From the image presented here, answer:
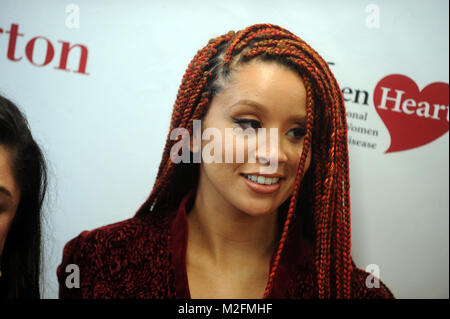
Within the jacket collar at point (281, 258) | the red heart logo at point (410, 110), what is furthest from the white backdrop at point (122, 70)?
the jacket collar at point (281, 258)

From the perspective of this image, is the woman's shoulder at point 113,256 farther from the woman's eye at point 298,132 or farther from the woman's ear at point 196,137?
the woman's eye at point 298,132

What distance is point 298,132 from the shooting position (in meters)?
0.93

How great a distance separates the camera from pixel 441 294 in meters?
1.29

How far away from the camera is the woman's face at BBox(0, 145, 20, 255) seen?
2.63 ft

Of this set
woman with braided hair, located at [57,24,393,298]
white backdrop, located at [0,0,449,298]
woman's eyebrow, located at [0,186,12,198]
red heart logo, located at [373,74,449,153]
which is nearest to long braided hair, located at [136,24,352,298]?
woman with braided hair, located at [57,24,393,298]

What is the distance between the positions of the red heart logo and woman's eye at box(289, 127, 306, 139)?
0.38m

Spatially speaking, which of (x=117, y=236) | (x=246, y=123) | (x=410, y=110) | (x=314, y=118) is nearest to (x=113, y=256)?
(x=117, y=236)

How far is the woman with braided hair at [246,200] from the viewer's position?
898 millimetres

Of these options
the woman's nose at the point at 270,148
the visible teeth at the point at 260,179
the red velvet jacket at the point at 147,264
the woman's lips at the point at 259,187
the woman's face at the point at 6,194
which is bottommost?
the red velvet jacket at the point at 147,264

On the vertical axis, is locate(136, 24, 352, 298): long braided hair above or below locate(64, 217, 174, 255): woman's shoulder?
above

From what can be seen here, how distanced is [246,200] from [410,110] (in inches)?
25.8

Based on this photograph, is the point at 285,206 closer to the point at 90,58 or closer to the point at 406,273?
the point at 406,273

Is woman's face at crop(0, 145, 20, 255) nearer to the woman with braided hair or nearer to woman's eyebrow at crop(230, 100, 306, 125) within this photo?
the woman with braided hair

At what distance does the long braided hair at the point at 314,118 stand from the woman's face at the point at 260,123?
0.07ft
